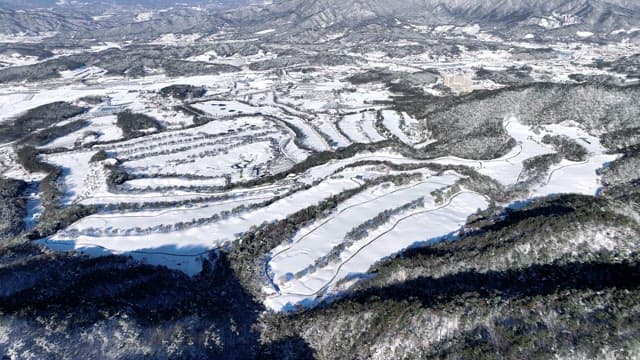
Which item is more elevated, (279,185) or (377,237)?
(377,237)

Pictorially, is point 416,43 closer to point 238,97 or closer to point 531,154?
point 238,97

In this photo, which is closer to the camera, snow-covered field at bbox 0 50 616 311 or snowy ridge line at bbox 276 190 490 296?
snowy ridge line at bbox 276 190 490 296

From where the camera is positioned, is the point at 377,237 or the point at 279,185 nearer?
the point at 377,237

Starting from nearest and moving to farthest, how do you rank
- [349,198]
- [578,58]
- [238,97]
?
1. [349,198]
2. [238,97]
3. [578,58]

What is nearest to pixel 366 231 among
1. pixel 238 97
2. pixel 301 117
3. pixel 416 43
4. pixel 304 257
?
pixel 304 257

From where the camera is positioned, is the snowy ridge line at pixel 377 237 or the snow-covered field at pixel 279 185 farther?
the snow-covered field at pixel 279 185

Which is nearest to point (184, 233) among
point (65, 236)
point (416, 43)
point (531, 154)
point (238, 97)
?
point (65, 236)

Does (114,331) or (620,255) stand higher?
(620,255)

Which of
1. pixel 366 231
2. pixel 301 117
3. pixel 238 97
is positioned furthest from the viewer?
pixel 238 97

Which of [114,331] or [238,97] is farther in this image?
[238,97]

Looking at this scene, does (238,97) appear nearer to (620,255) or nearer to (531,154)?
(531,154)
